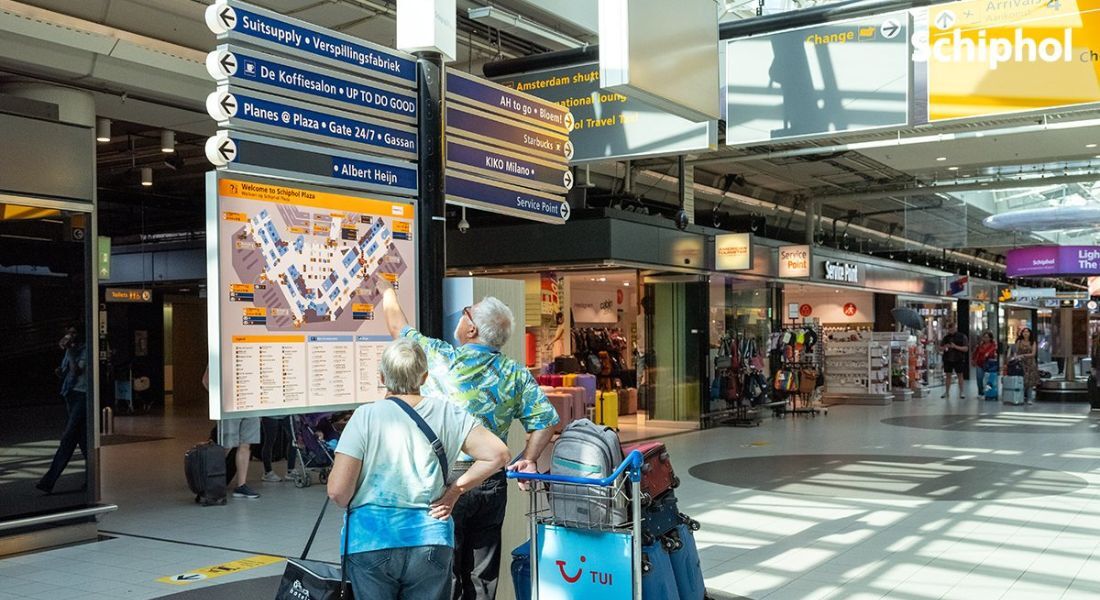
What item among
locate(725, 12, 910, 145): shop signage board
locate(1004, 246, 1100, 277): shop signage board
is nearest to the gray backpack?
locate(725, 12, 910, 145): shop signage board

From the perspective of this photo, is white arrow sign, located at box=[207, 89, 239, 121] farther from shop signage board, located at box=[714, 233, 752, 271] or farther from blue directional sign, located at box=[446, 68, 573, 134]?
shop signage board, located at box=[714, 233, 752, 271]

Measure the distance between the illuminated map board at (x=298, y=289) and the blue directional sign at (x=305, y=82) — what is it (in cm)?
34

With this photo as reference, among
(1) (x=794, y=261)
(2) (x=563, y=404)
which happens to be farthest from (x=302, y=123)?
(1) (x=794, y=261)

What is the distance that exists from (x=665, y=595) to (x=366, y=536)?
1.38 metres

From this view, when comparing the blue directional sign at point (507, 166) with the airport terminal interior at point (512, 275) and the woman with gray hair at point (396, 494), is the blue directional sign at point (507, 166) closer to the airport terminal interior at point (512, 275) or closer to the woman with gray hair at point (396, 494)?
the airport terminal interior at point (512, 275)

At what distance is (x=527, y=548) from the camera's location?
4035 millimetres

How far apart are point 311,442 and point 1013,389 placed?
15.0 metres

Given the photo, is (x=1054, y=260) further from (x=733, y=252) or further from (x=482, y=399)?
(x=482, y=399)

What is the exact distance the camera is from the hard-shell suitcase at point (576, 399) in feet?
38.7

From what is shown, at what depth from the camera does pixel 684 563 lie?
4.06 meters

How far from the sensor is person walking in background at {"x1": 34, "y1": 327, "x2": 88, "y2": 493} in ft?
23.2

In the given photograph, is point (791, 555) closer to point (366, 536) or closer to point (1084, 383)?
point (366, 536)

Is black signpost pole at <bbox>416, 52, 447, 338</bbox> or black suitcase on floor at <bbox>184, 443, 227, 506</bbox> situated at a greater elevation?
black signpost pole at <bbox>416, 52, 447, 338</bbox>

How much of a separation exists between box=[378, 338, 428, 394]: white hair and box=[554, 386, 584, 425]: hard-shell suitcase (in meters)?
8.81
